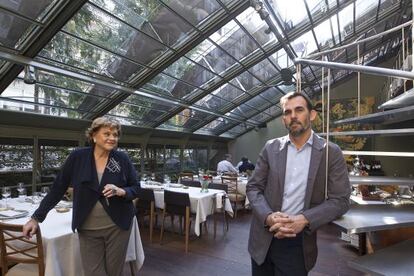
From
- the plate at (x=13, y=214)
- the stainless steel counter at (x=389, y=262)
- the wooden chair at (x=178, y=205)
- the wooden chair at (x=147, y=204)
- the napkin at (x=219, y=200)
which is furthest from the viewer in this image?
the napkin at (x=219, y=200)

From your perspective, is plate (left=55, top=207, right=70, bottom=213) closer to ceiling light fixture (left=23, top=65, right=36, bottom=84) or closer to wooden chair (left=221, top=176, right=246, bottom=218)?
ceiling light fixture (left=23, top=65, right=36, bottom=84)

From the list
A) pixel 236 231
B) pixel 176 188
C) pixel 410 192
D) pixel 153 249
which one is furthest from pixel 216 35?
pixel 410 192

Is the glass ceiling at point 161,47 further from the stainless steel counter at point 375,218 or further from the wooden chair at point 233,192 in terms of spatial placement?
the stainless steel counter at point 375,218

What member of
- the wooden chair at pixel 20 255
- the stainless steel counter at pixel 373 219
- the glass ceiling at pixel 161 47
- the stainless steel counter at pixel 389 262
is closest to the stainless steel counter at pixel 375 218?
the stainless steel counter at pixel 373 219

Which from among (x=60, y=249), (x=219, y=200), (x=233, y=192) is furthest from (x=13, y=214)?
(x=233, y=192)

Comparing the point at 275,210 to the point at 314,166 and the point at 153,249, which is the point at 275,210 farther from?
the point at 153,249

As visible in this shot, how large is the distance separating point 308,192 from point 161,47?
497 centimetres

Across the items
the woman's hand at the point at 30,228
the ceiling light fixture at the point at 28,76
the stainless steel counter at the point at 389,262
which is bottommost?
the stainless steel counter at the point at 389,262

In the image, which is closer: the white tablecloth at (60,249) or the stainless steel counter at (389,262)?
the stainless steel counter at (389,262)

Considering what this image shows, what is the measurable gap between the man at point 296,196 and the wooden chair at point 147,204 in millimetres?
3388

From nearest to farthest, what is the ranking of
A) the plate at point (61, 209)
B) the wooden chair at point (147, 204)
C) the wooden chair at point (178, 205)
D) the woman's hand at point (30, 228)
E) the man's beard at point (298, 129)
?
the man's beard at point (298, 129) → the woman's hand at point (30, 228) → the plate at point (61, 209) → the wooden chair at point (178, 205) → the wooden chair at point (147, 204)

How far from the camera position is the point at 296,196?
156cm

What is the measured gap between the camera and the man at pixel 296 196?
146cm

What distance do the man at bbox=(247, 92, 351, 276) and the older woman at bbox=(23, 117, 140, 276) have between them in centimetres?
94
